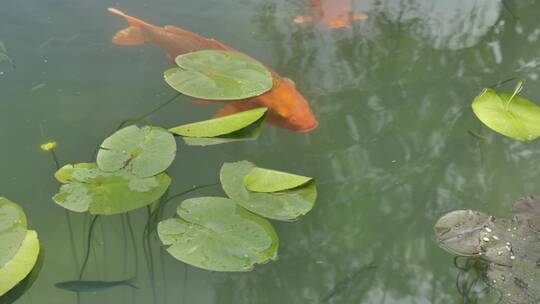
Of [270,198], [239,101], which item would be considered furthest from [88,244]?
[239,101]

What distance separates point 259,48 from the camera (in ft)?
6.59

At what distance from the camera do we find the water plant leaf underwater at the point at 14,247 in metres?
1.18

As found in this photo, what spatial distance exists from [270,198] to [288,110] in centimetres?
39

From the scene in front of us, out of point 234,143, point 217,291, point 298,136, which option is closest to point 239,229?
point 217,291

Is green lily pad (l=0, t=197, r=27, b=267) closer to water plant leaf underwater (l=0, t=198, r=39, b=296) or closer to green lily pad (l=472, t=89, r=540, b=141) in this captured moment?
water plant leaf underwater (l=0, t=198, r=39, b=296)

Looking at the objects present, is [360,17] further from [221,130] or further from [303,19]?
[221,130]

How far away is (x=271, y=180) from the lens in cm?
141

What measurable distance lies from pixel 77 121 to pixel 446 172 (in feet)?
3.45

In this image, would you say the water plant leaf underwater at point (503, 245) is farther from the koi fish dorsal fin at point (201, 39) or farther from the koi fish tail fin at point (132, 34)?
the koi fish tail fin at point (132, 34)

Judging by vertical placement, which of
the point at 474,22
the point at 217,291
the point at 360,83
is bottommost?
the point at 217,291

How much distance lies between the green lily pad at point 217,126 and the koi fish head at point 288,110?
10 cm

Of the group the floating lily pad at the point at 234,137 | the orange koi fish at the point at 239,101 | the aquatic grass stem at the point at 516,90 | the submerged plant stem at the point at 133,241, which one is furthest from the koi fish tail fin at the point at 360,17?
the submerged plant stem at the point at 133,241

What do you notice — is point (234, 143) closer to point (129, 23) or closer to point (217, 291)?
point (217, 291)

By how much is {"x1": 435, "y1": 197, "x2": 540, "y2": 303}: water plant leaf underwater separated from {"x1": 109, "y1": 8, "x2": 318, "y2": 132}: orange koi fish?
0.50 metres
